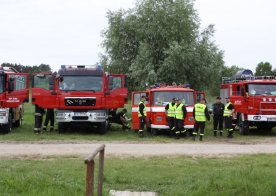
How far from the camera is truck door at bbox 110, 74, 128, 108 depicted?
858 inches

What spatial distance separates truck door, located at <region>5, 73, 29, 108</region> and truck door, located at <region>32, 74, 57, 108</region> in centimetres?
80

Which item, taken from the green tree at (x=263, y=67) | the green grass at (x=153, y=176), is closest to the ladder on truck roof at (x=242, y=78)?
the green grass at (x=153, y=176)

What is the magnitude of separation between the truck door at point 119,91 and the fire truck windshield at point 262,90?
17.5 ft

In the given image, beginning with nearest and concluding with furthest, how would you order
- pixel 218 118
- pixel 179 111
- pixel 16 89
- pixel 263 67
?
pixel 179 111 < pixel 16 89 < pixel 218 118 < pixel 263 67

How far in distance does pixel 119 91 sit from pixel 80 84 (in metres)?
2.07

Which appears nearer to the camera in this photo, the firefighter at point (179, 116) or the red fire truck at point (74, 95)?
the firefighter at point (179, 116)

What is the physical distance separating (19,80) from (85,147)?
24.7 feet

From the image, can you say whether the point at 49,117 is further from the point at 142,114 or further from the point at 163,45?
the point at 163,45

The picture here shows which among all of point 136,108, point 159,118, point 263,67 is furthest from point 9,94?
point 263,67

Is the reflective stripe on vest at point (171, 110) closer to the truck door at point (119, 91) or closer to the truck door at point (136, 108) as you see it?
the truck door at point (136, 108)

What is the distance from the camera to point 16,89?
2178 centimetres

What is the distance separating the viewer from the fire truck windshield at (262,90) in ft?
71.4

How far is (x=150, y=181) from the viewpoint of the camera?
32.5ft

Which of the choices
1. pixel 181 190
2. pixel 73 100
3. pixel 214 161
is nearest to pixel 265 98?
pixel 73 100
